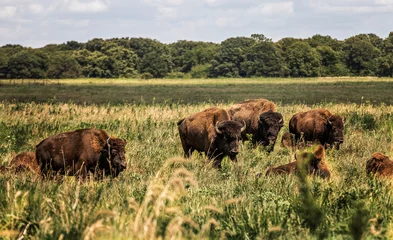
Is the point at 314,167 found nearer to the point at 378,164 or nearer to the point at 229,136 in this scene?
the point at 378,164

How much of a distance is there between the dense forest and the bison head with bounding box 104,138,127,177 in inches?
4780

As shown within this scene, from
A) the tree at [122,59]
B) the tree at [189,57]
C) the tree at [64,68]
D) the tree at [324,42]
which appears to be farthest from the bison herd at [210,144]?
the tree at [324,42]

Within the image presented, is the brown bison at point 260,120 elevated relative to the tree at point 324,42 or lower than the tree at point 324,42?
lower

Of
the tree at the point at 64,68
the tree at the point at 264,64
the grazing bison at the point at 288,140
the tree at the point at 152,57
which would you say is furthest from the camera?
the tree at the point at 152,57

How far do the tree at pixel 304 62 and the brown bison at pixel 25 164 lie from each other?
134 metres

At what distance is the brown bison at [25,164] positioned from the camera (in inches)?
421

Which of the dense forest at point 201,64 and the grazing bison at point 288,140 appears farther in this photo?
the dense forest at point 201,64

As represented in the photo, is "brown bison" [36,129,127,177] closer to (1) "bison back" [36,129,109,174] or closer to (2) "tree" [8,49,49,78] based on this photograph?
(1) "bison back" [36,129,109,174]

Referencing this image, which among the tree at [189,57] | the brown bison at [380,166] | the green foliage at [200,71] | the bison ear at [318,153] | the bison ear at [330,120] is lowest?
the green foliage at [200,71]

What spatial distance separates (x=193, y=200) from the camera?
7.33 meters

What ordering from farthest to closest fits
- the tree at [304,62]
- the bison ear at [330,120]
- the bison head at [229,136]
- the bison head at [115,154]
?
the tree at [304,62] → the bison ear at [330,120] → the bison head at [229,136] → the bison head at [115,154]

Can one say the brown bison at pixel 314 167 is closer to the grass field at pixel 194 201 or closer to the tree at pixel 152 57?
the grass field at pixel 194 201

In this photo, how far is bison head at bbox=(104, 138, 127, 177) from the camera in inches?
397

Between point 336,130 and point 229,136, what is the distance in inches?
175
